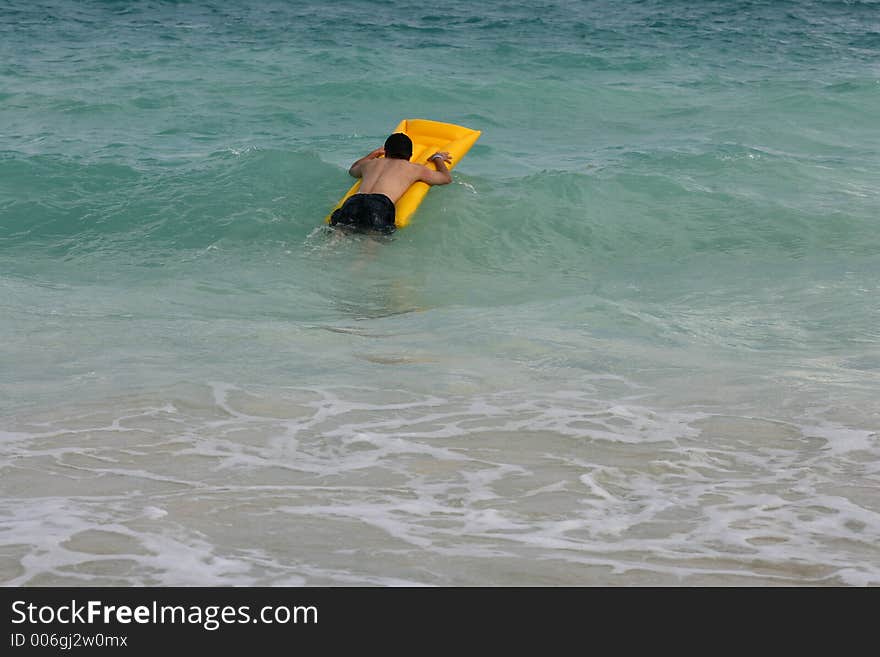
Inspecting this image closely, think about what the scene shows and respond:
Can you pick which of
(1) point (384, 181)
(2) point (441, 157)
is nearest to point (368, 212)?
(1) point (384, 181)

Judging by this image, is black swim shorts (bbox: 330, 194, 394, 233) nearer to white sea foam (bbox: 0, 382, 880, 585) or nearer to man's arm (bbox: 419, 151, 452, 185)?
man's arm (bbox: 419, 151, 452, 185)

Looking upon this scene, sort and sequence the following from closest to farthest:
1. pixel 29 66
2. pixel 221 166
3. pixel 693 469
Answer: pixel 693 469 < pixel 221 166 < pixel 29 66

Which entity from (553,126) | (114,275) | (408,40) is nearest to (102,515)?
(114,275)

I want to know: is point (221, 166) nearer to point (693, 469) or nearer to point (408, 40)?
point (693, 469)

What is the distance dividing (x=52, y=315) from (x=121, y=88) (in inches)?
354

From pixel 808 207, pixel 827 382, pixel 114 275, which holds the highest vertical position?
pixel 808 207

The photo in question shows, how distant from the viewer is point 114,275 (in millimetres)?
7578

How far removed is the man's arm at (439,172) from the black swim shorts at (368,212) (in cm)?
61

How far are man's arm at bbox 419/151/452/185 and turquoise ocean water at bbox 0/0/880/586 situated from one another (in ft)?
1.09

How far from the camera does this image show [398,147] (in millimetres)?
8258

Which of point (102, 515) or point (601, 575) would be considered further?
point (102, 515)

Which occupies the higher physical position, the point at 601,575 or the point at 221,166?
the point at 221,166

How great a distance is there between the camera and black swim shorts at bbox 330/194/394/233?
25.5 ft

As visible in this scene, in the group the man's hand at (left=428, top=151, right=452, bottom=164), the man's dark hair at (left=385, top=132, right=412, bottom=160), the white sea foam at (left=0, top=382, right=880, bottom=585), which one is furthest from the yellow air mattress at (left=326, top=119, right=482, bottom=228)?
the white sea foam at (left=0, top=382, right=880, bottom=585)
